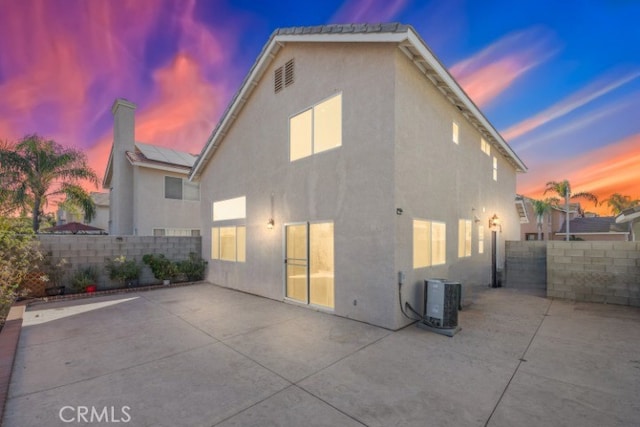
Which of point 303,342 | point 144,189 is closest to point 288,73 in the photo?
point 303,342

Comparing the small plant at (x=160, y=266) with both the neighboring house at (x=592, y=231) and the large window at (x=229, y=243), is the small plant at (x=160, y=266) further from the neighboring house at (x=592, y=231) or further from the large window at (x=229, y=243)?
the neighboring house at (x=592, y=231)

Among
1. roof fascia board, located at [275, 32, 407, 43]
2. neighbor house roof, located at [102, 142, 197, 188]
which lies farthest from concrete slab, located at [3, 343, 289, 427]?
neighbor house roof, located at [102, 142, 197, 188]

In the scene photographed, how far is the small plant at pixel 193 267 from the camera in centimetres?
1121

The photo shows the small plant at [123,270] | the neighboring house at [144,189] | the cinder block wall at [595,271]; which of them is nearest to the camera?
the cinder block wall at [595,271]

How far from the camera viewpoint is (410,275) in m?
6.02

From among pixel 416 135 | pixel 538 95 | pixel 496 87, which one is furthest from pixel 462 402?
pixel 538 95

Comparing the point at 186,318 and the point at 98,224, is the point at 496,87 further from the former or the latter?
the point at 98,224

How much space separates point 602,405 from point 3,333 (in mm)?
9413

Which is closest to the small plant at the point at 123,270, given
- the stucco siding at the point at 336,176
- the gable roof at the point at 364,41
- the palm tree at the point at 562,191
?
the stucco siding at the point at 336,176

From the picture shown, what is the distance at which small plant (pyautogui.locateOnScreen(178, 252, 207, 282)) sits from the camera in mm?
11211

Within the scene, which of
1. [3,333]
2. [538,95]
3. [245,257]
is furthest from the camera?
[538,95]

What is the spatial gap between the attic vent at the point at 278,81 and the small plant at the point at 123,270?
8018 mm

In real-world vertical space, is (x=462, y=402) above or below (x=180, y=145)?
below

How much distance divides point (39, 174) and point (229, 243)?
36.1 feet
